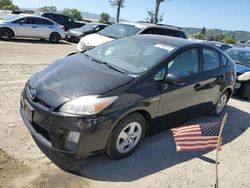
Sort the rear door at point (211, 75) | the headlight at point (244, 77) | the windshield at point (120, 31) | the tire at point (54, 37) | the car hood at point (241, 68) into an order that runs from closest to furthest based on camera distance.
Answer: the rear door at point (211, 75)
the headlight at point (244, 77)
the car hood at point (241, 68)
the windshield at point (120, 31)
the tire at point (54, 37)

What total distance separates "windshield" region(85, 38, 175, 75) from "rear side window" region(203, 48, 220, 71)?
1.01m

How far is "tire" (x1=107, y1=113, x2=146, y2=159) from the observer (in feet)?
13.8

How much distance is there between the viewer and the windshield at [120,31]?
11539mm

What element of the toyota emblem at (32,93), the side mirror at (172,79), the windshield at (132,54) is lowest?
the toyota emblem at (32,93)

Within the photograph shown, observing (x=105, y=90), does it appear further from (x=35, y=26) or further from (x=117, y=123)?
(x=35, y=26)

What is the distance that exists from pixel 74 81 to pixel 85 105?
1.84 ft

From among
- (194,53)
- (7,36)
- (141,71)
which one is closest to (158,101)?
(141,71)

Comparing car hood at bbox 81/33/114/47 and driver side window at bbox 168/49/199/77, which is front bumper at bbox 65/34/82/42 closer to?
car hood at bbox 81/33/114/47

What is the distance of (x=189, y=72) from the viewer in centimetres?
541

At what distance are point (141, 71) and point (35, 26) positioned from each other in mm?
13913

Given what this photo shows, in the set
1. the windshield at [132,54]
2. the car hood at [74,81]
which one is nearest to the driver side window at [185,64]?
the windshield at [132,54]

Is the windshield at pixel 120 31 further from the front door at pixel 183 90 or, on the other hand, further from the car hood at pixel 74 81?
the car hood at pixel 74 81

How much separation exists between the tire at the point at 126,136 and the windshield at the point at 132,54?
2.31ft

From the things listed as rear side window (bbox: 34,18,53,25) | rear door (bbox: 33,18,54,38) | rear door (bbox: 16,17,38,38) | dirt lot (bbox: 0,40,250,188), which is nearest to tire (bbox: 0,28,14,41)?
rear door (bbox: 16,17,38,38)
